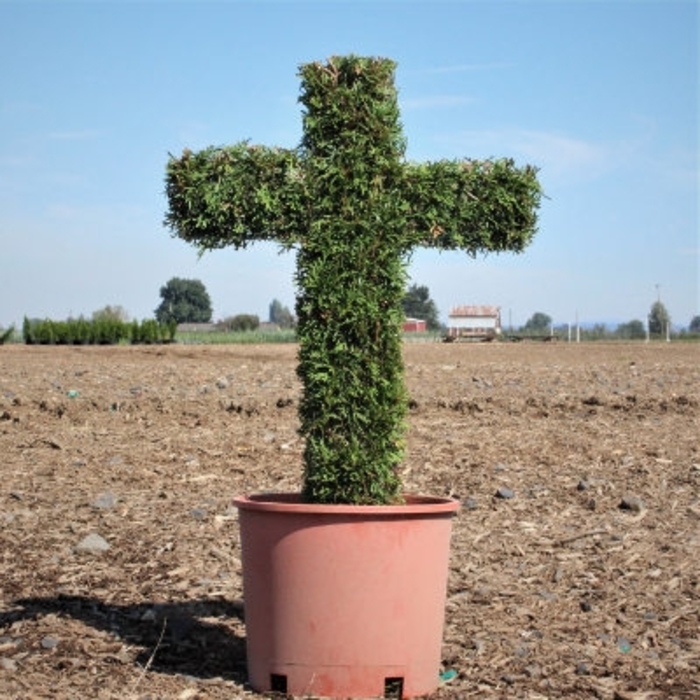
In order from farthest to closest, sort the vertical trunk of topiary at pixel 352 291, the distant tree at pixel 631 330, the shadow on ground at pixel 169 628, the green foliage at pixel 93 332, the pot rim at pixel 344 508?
the distant tree at pixel 631 330 → the green foliage at pixel 93 332 → the shadow on ground at pixel 169 628 → the vertical trunk of topiary at pixel 352 291 → the pot rim at pixel 344 508

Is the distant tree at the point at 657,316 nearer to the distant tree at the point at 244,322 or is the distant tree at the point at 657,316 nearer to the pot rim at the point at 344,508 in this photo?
the distant tree at the point at 244,322

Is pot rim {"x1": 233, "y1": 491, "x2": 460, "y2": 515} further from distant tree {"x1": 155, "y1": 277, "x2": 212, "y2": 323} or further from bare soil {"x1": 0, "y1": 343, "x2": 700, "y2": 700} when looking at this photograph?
distant tree {"x1": 155, "y1": 277, "x2": 212, "y2": 323}

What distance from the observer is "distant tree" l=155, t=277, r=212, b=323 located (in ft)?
459

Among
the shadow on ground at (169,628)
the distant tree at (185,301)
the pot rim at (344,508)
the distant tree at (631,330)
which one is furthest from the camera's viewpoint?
the distant tree at (185,301)

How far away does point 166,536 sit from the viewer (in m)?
8.80

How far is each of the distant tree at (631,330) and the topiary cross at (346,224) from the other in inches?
3145

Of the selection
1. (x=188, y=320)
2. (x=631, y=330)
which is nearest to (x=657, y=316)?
(x=631, y=330)

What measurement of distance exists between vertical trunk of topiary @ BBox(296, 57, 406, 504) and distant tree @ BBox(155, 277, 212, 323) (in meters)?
133

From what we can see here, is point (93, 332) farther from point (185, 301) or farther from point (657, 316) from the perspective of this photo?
point (185, 301)

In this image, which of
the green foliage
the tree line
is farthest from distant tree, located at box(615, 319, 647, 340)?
the green foliage

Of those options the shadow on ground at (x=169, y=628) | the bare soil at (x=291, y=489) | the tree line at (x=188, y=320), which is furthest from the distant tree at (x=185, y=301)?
the shadow on ground at (x=169, y=628)

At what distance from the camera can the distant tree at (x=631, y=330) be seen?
86875mm

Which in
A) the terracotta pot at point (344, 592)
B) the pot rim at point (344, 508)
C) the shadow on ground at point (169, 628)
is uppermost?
the pot rim at point (344, 508)

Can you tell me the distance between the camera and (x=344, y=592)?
235 inches
